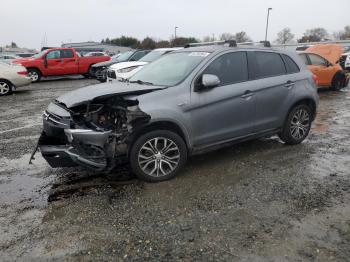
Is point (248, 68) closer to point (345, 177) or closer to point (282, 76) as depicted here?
point (282, 76)

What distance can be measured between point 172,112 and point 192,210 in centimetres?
134

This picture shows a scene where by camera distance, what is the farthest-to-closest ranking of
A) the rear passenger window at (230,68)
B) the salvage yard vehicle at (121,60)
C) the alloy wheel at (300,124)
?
the salvage yard vehicle at (121,60), the alloy wheel at (300,124), the rear passenger window at (230,68)

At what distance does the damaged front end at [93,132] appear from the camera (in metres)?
4.45

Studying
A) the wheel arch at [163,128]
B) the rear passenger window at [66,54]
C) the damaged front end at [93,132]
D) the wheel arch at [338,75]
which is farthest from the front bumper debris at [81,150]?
the rear passenger window at [66,54]

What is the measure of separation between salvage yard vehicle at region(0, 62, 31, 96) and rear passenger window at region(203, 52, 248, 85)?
418 inches

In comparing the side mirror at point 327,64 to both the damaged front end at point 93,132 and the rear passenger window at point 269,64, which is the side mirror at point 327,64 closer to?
the rear passenger window at point 269,64

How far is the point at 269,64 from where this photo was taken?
5.94 meters

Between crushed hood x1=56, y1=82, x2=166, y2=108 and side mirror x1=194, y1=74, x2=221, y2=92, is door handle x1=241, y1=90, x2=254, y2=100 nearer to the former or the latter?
side mirror x1=194, y1=74, x2=221, y2=92

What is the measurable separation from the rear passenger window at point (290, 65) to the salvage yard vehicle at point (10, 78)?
35.6 ft

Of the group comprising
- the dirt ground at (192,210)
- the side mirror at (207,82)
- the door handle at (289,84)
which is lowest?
the dirt ground at (192,210)

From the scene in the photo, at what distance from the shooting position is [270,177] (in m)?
4.99

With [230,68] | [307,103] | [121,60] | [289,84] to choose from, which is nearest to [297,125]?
[307,103]

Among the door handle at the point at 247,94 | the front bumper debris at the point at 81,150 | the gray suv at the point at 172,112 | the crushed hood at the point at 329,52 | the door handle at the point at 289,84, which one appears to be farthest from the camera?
the crushed hood at the point at 329,52

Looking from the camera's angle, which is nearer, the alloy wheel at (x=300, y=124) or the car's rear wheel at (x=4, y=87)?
the alloy wheel at (x=300, y=124)
